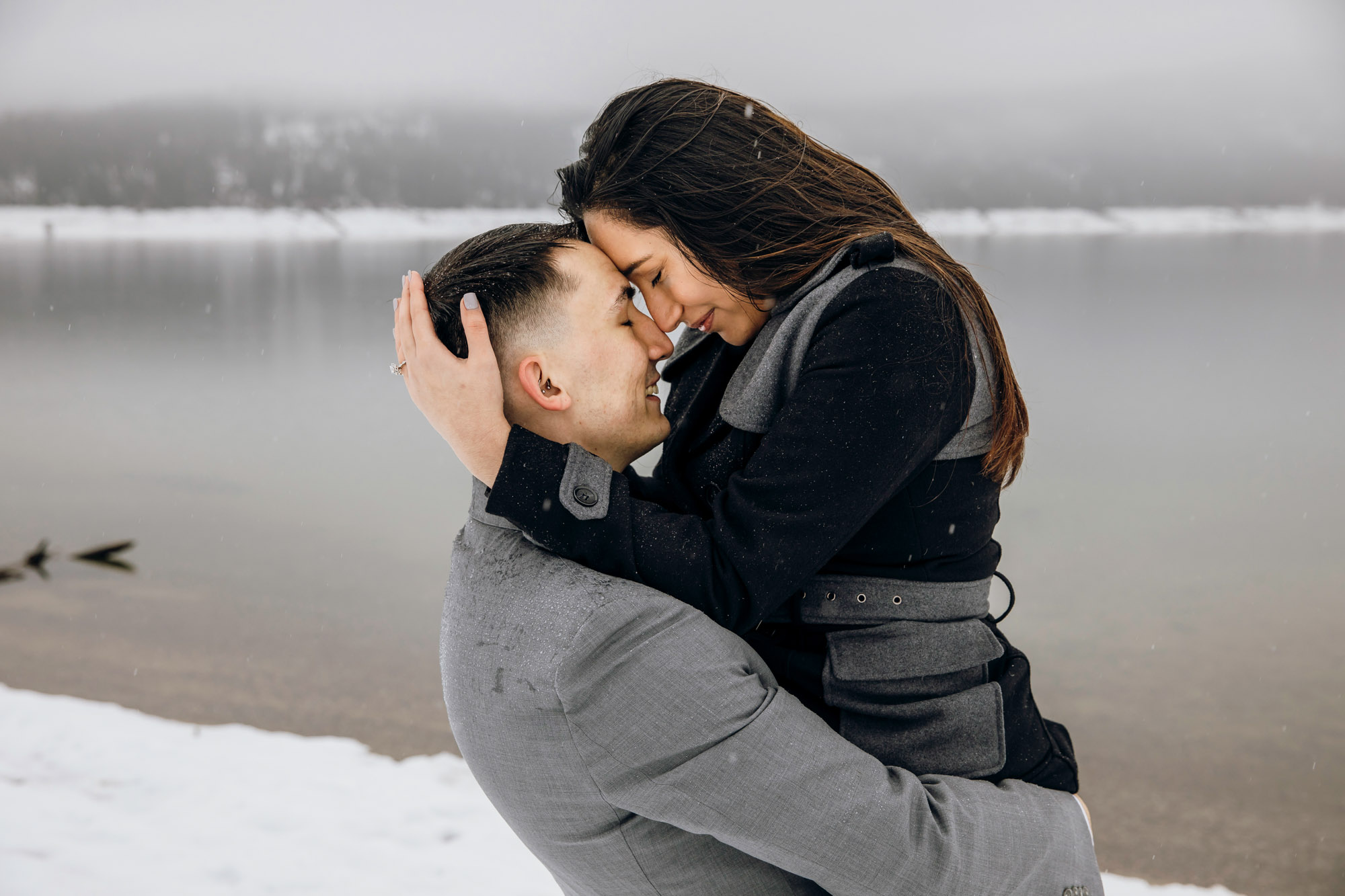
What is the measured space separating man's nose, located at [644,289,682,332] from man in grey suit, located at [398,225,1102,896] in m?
0.15

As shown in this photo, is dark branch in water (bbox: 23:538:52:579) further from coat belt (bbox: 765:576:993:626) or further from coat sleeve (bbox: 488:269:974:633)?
coat belt (bbox: 765:576:993:626)

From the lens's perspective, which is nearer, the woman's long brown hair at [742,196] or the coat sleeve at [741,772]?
the coat sleeve at [741,772]

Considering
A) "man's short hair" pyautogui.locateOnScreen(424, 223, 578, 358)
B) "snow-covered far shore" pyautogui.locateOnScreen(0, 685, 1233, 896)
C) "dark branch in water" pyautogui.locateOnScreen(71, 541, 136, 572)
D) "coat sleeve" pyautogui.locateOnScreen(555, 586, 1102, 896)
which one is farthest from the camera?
"snow-covered far shore" pyautogui.locateOnScreen(0, 685, 1233, 896)

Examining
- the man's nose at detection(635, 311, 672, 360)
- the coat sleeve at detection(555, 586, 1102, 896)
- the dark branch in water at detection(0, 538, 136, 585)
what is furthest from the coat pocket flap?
the dark branch in water at detection(0, 538, 136, 585)

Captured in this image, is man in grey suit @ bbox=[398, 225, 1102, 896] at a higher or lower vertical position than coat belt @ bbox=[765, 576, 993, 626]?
lower

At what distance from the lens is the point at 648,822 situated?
1.20m

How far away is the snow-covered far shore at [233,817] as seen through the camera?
2.86 metres

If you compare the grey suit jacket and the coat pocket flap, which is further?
the coat pocket flap

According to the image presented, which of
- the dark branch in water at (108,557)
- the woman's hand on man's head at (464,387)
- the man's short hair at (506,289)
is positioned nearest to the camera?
the dark branch in water at (108,557)

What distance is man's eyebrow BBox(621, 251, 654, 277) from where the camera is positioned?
140 centimetres

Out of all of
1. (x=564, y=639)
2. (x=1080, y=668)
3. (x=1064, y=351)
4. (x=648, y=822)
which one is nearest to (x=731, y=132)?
(x=564, y=639)

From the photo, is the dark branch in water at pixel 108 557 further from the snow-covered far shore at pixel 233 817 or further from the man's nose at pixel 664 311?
the snow-covered far shore at pixel 233 817

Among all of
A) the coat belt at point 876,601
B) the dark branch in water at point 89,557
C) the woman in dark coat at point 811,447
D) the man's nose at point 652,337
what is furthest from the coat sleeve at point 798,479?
the dark branch in water at point 89,557

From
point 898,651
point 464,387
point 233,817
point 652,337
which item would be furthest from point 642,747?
point 233,817
